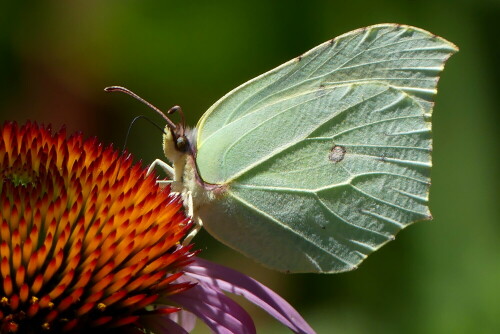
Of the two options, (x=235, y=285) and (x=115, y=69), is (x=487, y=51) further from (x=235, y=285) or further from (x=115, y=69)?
(x=235, y=285)

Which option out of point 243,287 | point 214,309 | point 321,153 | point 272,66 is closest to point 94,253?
point 214,309

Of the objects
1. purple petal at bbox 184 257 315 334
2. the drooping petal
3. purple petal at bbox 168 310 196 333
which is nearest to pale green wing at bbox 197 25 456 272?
purple petal at bbox 184 257 315 334

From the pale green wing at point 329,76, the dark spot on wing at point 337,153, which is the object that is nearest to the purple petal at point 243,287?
the pale green wing at point 329,76

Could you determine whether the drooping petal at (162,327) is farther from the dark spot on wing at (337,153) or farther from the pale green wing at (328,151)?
the dark spot on wing at (337,153)

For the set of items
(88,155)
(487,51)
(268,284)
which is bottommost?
(268,284)

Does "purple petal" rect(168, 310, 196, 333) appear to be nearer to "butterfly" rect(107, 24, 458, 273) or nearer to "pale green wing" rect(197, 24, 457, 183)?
"butterfly" rect(107, 24, 458, 273)

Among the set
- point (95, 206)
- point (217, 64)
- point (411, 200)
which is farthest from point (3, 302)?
point (217, 64)
